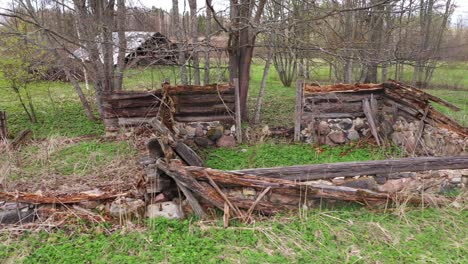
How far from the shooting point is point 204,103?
6.93 meters

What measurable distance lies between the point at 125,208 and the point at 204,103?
11.7ft

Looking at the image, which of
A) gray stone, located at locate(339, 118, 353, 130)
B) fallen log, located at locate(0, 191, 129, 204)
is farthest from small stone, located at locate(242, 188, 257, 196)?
gray stone, located at locate(339, 118, 353, 130)

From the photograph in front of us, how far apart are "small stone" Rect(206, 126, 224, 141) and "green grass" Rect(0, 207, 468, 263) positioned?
10.9ft

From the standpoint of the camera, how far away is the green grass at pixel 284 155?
18.8 ft

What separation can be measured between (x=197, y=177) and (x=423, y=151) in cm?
440

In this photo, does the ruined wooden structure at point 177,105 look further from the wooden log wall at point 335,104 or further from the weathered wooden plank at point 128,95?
the wooden log wall at point 335,104

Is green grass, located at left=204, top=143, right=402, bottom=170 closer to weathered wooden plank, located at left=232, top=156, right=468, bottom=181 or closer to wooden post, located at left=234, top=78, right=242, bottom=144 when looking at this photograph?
wooden post, located at left=234, top=78, right=242, bottom=144

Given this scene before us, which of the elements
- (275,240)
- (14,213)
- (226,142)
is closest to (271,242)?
(275,240)

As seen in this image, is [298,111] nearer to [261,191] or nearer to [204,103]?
[204,103]

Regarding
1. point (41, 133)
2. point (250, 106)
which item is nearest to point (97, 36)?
point (41, 133)

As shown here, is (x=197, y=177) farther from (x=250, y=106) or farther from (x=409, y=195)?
(x=250, y=106)

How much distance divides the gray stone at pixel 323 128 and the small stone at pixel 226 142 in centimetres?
180

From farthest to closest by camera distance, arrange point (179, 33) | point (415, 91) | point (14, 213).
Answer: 1. point (179, 33)
2. point (415, 91)
3. point (14, 213)

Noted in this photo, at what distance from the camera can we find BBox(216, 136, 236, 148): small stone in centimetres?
687
